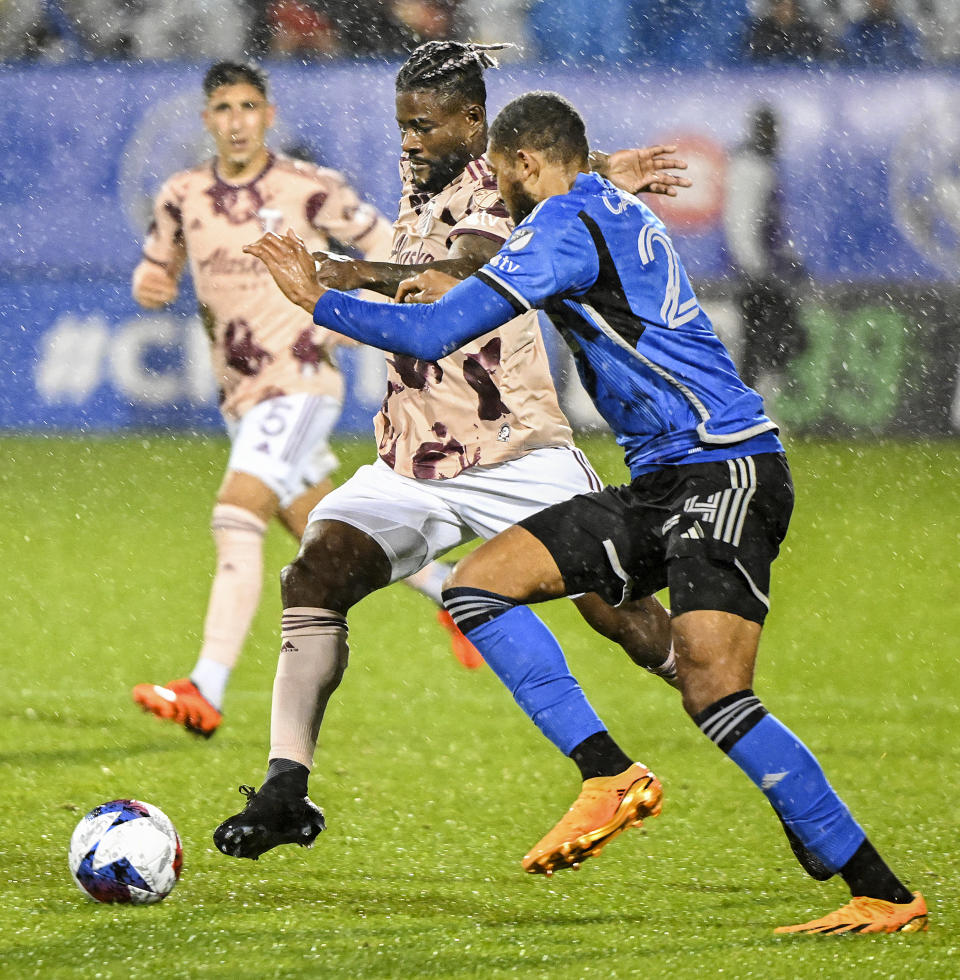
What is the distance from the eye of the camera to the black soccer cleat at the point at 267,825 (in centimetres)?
388

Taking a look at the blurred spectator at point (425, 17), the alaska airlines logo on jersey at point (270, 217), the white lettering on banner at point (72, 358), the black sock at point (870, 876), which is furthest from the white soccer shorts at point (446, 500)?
the blurred spectator at point (425, 17)

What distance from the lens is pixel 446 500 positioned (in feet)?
14.5

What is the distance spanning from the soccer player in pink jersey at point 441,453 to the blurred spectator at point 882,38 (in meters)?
10.1

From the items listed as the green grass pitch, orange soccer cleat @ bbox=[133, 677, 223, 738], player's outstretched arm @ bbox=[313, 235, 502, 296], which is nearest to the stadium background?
the green grass pitch

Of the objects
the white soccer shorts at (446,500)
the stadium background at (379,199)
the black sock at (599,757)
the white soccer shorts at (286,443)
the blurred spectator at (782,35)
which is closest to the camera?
the black sock at (599,757)

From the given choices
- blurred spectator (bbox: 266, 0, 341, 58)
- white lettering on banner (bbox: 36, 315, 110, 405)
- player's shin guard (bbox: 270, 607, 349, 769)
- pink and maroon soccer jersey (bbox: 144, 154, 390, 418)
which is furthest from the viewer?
blurred spectator (bbox: 266, 0, 341, 58)

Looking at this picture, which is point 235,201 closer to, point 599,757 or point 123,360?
point 599,757

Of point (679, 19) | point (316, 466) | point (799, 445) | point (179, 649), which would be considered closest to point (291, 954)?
point (316, 466)

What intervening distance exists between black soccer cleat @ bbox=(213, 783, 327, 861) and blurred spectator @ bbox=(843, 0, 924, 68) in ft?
36.8

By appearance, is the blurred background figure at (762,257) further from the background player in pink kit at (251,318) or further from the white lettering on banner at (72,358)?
the background player in pink kit at (251,318)

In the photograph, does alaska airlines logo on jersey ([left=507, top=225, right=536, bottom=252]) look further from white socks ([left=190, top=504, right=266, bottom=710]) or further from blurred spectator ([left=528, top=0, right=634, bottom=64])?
blurred spectator ([left=528, top=0, right=634, bottom=64])

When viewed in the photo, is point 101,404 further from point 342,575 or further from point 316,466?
point 342,575

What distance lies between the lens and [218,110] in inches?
274

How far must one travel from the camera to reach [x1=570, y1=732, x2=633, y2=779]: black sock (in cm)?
379
